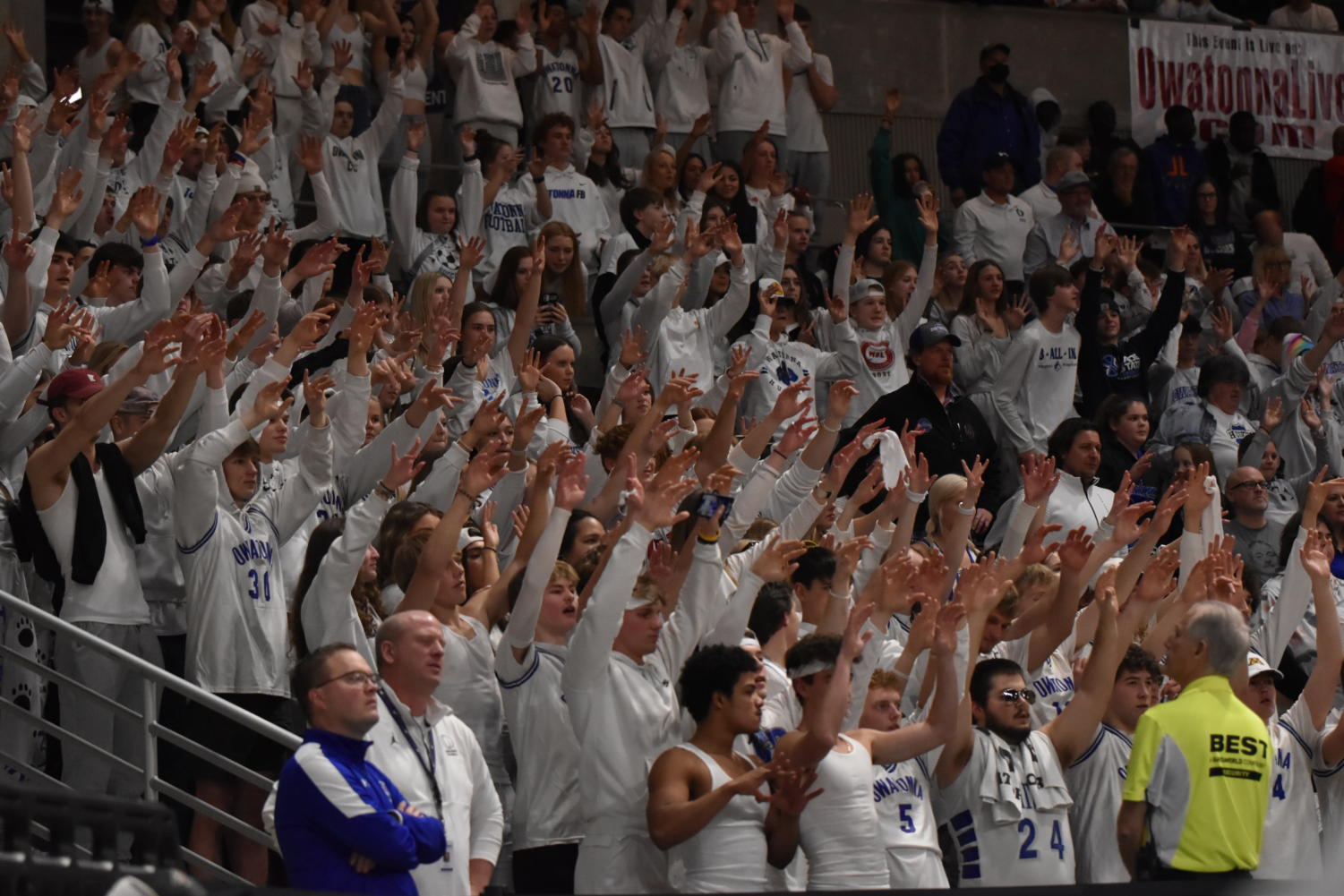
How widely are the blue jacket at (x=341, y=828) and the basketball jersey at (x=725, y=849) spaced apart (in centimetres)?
101

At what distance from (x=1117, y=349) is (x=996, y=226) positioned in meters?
1.83

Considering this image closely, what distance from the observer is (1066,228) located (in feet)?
46.3

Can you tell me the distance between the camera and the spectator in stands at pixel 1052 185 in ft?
47.2

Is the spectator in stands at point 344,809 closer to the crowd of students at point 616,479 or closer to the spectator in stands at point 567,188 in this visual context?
the crowd of students at point 616,479

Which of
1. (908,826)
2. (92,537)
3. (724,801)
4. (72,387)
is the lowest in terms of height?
(908,826)

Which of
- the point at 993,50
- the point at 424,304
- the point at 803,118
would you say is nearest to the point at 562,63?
the point at 803,118

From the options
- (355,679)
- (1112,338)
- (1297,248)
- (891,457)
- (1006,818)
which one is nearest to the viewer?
(355,679)

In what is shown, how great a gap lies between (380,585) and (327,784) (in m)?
2.38

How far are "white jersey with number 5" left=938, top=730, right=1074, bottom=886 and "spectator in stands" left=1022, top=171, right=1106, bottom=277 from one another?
7.51 meters

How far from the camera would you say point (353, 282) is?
32.1 feet

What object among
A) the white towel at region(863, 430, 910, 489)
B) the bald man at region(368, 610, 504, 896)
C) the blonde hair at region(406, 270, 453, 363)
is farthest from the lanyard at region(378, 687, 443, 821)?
the blonde hair at region(406, 270, 453, 363)

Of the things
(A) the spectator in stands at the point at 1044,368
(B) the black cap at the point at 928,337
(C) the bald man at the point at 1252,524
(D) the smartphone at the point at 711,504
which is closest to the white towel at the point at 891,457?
(B) the black cap at the point at 928,337

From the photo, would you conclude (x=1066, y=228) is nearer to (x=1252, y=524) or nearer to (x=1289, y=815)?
(x=1252, y=524)

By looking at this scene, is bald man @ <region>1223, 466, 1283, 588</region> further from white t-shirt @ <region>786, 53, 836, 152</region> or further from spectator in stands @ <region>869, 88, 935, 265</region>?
white t-shirt @ <region>786, 53, 836, 152</region>
